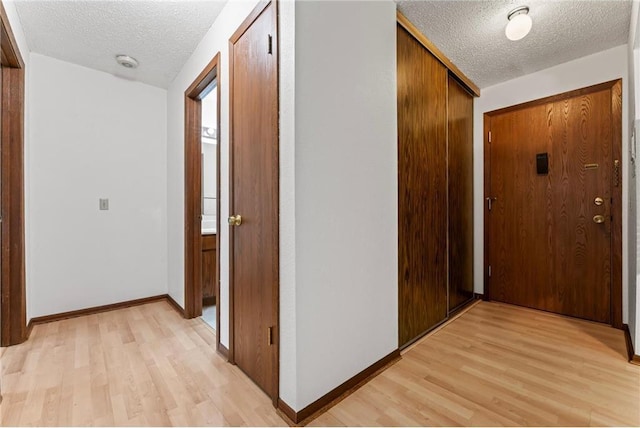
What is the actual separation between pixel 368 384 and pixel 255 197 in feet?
4.10

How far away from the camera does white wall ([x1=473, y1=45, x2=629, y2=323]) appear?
7.54ft

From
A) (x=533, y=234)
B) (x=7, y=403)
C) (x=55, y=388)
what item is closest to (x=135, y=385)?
(x=55, y=388)

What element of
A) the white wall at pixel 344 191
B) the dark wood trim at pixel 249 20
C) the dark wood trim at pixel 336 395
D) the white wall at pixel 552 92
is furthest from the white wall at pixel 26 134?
the white wall at pixel 552 92

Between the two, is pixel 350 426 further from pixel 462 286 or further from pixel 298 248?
pixel 462 286

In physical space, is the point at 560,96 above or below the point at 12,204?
above

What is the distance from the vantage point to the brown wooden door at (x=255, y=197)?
1438 millimetres

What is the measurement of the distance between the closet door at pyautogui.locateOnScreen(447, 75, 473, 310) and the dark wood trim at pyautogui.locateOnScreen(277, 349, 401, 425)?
1.23 metres

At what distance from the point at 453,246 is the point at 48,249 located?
375cm

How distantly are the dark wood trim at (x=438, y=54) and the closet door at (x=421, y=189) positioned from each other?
36mm

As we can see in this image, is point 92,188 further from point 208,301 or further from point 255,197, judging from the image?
point 255,197

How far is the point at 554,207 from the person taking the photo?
8.82ft

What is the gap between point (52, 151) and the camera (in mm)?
2562

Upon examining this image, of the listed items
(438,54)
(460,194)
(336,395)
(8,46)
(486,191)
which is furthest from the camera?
(486,191)

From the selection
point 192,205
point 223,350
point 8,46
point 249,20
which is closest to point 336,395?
point 223,350
